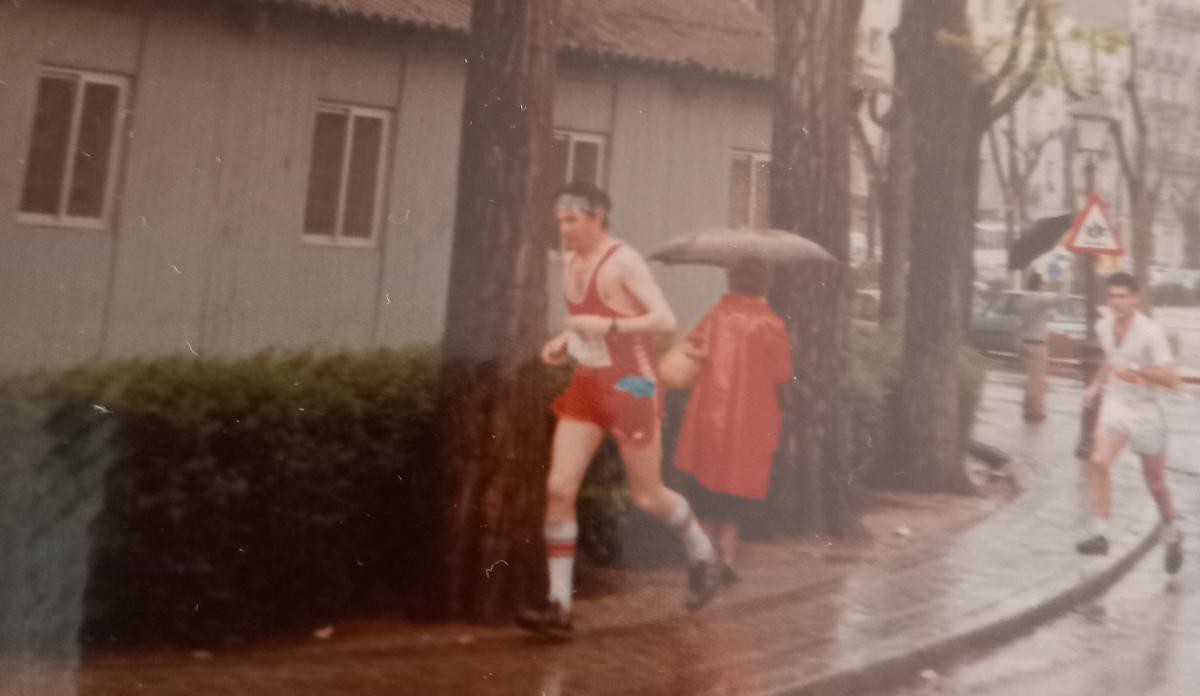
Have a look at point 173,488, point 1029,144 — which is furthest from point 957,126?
point 173,488

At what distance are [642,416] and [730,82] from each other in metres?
2.34

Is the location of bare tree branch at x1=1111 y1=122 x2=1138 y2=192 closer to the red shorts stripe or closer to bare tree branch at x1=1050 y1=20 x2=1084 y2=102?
bare tree branch at x1=1050 y1=20 x2=1084 y2=102

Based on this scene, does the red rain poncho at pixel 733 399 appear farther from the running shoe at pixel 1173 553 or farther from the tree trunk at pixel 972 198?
the running shoe at pixel 1173 553

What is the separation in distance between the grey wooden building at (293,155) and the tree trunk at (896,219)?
1.30 meters

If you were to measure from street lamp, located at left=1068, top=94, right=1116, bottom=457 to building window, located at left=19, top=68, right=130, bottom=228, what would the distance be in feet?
17.2

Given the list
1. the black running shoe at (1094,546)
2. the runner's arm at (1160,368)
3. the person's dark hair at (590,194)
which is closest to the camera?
the person's dark hair at (590,194)

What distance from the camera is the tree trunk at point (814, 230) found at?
22.1 feet

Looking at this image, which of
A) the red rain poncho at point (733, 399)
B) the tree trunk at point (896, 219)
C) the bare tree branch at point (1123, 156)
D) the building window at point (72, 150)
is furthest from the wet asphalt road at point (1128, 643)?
the building window at point (72, 150)

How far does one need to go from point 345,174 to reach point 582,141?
1493 millimetres

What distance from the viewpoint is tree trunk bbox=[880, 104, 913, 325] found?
7801 mm

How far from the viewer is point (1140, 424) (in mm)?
6609

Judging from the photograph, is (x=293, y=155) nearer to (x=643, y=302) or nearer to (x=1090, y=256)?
(x=643, y=302)

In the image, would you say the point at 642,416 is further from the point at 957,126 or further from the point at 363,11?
the point at 957,126

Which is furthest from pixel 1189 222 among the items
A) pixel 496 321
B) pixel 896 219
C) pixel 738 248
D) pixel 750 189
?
pixel 496 321
